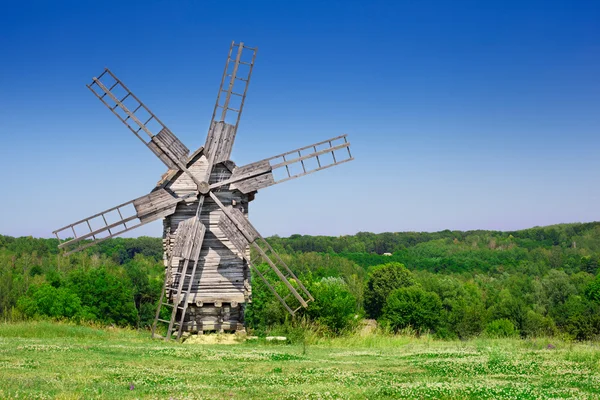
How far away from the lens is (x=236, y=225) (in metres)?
31.2

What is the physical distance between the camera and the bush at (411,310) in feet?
279

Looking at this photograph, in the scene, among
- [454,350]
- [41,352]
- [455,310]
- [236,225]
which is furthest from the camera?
[455,310]

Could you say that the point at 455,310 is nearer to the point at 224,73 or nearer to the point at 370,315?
the point at 370,315

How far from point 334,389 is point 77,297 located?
193ft

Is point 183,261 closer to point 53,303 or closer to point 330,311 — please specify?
point 330,311

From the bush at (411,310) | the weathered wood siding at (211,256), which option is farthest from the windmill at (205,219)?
the bush at (411,310)

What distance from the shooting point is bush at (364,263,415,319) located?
101875 mm

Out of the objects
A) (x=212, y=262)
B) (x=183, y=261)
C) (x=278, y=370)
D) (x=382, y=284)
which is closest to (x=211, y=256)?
(x=212, y=262)

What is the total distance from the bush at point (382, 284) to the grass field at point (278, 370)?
7282cm

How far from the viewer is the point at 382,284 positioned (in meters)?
103

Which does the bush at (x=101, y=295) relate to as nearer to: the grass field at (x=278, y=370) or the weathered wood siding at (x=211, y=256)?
the weathered wood siding at (x=211, y=256)

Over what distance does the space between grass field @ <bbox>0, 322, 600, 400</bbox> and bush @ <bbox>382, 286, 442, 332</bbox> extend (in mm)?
56384

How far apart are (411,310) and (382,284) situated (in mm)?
17015

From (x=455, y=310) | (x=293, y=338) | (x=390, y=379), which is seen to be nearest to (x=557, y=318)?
(x=455, y=310)
